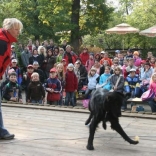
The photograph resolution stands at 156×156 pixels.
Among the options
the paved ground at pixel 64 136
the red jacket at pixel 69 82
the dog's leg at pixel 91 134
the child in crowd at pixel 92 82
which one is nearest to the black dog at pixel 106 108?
the dog's leg at pixel 91 134

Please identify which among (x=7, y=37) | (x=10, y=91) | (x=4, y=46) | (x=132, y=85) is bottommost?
(x=10, y=91)

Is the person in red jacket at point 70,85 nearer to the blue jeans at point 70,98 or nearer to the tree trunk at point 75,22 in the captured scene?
the blue jeans at point 70,98

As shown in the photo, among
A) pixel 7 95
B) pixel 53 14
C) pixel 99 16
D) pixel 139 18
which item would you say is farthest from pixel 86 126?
pixel 139 18

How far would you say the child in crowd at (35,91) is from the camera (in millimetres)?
8250

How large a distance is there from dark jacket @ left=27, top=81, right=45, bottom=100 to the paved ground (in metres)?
1.57

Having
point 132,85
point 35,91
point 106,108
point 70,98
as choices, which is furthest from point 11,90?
point 106,108

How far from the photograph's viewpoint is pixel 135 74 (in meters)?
9.77

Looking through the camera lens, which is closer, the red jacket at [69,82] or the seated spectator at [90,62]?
→ the red jacket at [69,82]

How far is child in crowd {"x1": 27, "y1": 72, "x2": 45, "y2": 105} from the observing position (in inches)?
325

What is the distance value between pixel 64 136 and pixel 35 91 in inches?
131

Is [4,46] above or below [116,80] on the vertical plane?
above

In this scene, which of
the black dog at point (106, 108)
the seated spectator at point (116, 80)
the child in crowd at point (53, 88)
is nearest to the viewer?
the black dog at point (106, 108)

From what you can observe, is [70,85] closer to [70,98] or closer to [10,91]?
[70,98]

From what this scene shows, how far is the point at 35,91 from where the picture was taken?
8250 mm
